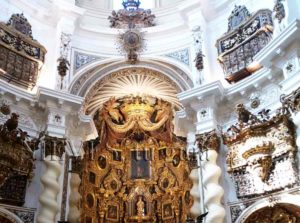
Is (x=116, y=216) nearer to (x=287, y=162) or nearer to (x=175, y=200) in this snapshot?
(x=175, y=200)

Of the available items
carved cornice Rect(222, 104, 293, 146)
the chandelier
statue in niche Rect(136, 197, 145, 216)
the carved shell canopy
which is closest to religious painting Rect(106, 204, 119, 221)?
statue in niche Rect(136, 197, 145, 216)

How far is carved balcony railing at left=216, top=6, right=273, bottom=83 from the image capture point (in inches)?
481

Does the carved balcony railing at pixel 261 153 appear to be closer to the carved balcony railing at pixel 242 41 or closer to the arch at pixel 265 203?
the arch at pixel 265 203

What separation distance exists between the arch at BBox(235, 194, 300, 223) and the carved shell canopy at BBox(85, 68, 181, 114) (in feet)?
16.8

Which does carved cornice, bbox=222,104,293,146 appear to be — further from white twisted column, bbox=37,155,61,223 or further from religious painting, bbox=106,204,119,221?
religious painting, bbox=106,204,119,221

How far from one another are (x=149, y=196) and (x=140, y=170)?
1.19 meters

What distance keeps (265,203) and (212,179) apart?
153 cm

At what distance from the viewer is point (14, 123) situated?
11.4m

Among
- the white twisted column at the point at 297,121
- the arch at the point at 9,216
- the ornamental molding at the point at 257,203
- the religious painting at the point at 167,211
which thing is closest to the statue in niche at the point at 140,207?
the religious painting at the point at 167,211

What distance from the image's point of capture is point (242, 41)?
12.8 m

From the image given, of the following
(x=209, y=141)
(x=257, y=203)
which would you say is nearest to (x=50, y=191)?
(x=209, y=141)

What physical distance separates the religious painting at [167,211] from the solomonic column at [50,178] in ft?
22.0

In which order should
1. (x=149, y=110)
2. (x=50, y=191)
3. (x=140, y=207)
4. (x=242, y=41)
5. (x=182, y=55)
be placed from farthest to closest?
(x=140, y=207) → (x=149, y=110) → (x=182, y=55) → (x=242, y=41) → (x=50, y=191)

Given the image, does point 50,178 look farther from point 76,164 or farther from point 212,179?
point 212,179
